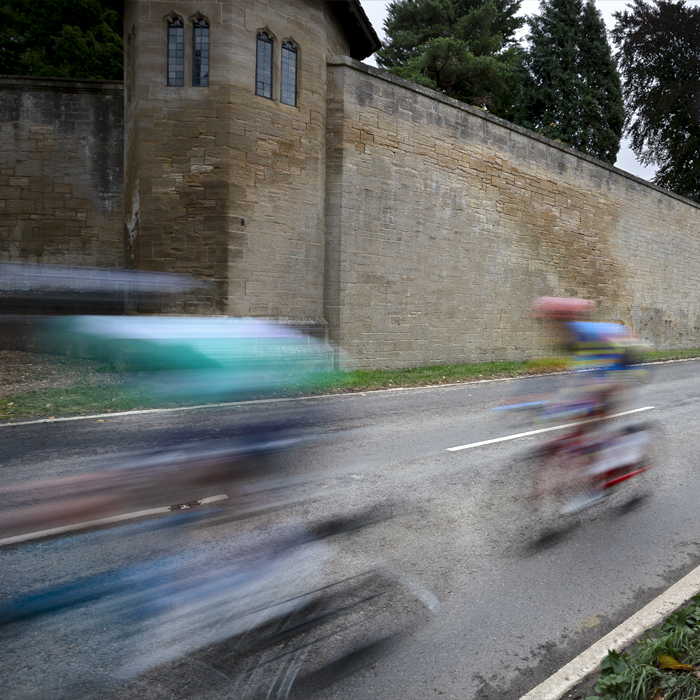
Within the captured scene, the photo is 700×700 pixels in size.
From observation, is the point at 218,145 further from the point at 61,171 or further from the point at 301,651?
the point at 301,651

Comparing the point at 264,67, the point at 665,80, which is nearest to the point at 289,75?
the point at 264,67

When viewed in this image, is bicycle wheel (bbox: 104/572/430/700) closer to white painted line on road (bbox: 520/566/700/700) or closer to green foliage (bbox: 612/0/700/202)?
white painted line on road (bbox: 520/566/700/700)

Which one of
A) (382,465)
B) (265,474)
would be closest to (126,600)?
(265,474)

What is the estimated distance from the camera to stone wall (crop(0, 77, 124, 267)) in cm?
1523

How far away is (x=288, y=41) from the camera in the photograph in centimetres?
1406

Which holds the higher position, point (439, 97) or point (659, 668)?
point (439, 97)

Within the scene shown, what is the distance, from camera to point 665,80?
115 feet

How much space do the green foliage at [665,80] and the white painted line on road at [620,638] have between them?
39459 mm

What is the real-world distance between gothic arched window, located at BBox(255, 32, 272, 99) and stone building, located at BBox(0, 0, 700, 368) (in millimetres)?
52

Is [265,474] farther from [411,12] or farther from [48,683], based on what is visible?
[411,12]

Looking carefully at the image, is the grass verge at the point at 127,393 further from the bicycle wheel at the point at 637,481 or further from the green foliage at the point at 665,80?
the green foliage at the point at 665,80

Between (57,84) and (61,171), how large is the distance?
236 cm

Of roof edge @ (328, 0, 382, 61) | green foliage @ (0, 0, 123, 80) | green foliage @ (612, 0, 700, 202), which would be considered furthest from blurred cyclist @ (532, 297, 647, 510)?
green foliage @ (612, 0, 700, 202)

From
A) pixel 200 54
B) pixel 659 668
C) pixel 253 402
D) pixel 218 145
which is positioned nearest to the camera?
pixel 659 668
